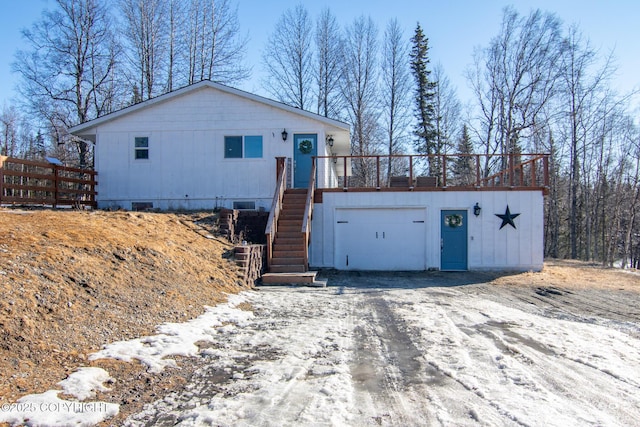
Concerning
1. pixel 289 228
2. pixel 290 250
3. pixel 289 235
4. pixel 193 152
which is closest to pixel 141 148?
pixel 193 152

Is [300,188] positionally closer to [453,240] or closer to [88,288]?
[453,240]

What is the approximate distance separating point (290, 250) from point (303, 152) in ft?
14.8

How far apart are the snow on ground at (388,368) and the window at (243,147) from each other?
790 centimetres

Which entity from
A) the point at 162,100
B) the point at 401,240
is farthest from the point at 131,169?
the point at 401,240

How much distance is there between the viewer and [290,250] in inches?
451

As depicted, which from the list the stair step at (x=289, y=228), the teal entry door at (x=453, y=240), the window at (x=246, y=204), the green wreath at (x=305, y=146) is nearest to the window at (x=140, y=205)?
the window at (x=246, y=204)

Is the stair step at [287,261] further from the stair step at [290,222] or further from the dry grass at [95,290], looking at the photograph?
the dry grass at [95,290]

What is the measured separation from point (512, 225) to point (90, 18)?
23.4m

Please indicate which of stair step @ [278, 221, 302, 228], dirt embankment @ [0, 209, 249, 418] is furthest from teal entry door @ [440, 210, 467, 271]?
dirt embankment @ [0, 209, 249, 418]

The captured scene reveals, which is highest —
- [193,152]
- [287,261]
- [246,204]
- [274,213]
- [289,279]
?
[193,152]

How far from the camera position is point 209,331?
5.62 m

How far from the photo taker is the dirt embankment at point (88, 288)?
12.3ft

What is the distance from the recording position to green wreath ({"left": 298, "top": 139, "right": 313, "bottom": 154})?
1457 centimetres

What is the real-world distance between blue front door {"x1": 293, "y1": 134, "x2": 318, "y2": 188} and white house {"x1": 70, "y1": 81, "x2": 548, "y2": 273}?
4 cm
